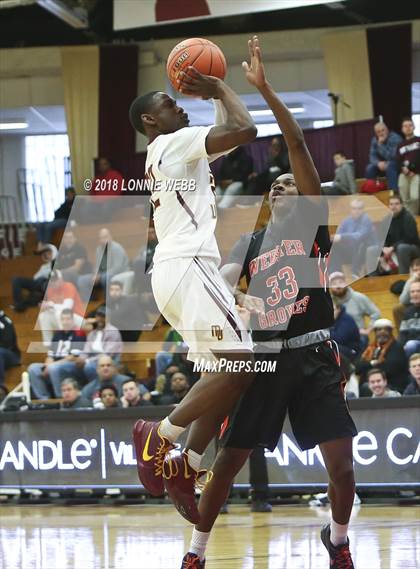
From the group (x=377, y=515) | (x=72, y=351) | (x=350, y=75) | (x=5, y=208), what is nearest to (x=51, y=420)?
(x=72, y=351)

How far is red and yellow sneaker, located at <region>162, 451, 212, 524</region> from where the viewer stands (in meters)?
5.60

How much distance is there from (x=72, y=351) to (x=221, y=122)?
9726 mm

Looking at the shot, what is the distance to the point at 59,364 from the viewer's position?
14.7m

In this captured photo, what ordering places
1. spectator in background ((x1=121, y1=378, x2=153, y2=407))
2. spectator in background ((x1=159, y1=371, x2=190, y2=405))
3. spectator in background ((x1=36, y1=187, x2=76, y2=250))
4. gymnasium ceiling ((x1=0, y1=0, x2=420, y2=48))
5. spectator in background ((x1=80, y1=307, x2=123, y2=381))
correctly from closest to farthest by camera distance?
1. spectator in background ((x1=159, y1=371, x2=190, y2=405))
2. spectator in background ((x1=121, y1=378, x2=153, y2=407))
3. spectator in background ((x1=80, y1=307, x2=123, y2=381))
4. spectator in background ((x1=36, y1=187, x2=76, y2=250))
5. gymnasium ceiling ((x1=0, y1=0, x2=420, y2=48))

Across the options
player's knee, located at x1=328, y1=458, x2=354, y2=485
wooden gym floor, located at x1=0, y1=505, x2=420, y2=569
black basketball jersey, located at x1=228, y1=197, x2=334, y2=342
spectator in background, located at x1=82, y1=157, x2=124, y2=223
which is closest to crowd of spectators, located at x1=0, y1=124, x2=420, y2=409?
spectator in background, located at x1=82, y1=157, x2=124, y2=223

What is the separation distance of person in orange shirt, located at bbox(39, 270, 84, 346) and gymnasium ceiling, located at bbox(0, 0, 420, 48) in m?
8.18

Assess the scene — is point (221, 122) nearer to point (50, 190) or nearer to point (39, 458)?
point (39, 458)

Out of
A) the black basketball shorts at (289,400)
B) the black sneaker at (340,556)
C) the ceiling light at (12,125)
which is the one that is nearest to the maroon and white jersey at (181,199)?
the black basketball shorts at (289,400)

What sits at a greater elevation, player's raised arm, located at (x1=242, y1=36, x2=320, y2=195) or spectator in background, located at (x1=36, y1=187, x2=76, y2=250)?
player's raised arm, located at (x1=242, y1=36, x2=320, y2=195)

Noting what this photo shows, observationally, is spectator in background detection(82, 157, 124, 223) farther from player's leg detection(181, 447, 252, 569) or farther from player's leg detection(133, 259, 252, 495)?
player's leg detection(133, 259, 252, 495)

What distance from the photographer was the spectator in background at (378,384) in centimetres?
1167

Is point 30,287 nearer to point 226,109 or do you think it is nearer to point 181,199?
point 181,199

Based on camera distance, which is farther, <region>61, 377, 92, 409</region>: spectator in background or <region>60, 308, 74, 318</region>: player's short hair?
<region>60, 308, 74, 318</region>: player's short hair

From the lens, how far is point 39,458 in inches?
493
